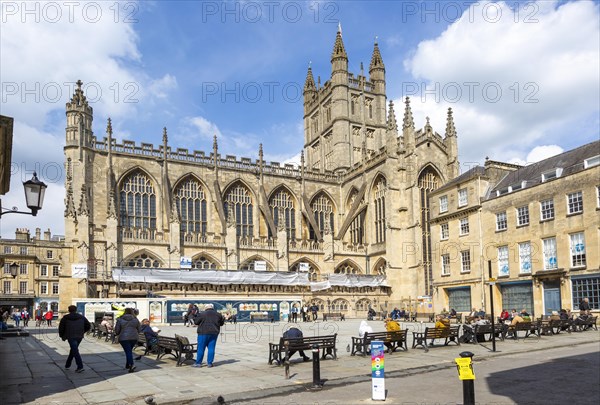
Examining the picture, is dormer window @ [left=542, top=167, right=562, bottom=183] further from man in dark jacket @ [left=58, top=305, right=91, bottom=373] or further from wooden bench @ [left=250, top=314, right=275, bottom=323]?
man in dark jacket @ [left=58, top=305, right=91, bottom=373]

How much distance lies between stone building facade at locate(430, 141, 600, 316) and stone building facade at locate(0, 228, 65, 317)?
5037 centimetres

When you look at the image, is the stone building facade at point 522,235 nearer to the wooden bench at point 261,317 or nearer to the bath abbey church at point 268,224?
the bath abbey church at point 268,224

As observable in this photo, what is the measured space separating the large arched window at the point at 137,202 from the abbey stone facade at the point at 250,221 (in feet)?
0.29

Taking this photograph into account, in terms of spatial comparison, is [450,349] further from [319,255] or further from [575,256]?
[319,255]

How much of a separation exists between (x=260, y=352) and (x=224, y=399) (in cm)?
712

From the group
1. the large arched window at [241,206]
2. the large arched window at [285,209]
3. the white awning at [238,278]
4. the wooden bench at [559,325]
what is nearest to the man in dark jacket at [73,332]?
the wooden bench at [559,325]

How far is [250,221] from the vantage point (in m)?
48.7

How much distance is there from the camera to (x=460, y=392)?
9688mm

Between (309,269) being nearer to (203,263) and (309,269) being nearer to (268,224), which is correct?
(268,224)

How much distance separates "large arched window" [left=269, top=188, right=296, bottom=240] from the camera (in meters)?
50.4

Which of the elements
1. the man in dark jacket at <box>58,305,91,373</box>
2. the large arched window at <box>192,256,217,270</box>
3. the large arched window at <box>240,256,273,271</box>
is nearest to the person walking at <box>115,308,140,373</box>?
the man in dark jacket at <box>58,305,91,373</box>

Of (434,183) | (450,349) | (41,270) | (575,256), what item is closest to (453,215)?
(575,256)

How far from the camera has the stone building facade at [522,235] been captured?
86.4ft

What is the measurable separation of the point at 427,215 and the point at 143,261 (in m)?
24.4
